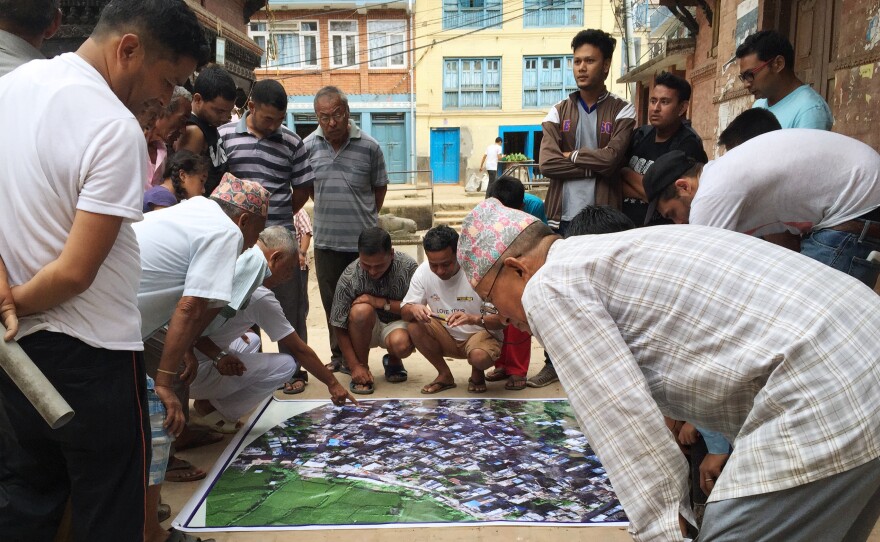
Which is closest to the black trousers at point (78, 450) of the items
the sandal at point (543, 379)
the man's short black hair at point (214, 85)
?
the man's short black hair at point (214, 85)

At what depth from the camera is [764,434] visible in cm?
123

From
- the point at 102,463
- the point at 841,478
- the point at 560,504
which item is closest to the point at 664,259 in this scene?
the point at 841,478

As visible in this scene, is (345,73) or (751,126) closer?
(751,126)

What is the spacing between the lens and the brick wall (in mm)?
22328

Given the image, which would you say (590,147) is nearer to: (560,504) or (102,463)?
(560,504)

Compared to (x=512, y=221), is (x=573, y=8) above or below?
above

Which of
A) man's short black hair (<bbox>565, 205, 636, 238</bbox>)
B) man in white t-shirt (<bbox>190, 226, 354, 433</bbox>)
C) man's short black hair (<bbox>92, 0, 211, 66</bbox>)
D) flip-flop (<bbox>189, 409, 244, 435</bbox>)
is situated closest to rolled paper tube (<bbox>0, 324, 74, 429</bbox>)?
man's short black hair (<bbox>92, 0, 211, 66</bbox>)

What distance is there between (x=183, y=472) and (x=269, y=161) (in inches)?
73.7

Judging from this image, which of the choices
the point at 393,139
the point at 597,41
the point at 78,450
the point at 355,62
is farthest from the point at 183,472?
the point at 355,62

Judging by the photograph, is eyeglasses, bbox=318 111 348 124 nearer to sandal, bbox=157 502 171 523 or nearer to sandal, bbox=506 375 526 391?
sandal, bbox=506 375 526 391

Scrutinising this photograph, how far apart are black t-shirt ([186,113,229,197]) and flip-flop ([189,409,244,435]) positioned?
3.89 ft

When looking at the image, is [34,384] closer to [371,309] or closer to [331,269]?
[371,309]

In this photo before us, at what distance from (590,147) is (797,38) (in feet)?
6.59

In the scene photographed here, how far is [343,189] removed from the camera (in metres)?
4.38
